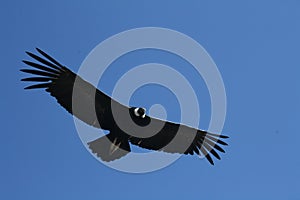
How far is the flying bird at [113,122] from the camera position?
18.0m

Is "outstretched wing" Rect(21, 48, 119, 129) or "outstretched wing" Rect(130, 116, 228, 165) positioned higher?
"outstretched wing" Rect(130, 116, 228, 165)

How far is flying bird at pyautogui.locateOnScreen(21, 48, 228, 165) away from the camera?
59.1 feet

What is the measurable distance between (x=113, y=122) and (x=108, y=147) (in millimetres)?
746

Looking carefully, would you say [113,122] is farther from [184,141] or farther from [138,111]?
[184,141]

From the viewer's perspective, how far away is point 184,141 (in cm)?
2062

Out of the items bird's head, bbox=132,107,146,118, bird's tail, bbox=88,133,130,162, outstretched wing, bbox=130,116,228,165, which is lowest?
bird's tail, bbox=88,133,130,162

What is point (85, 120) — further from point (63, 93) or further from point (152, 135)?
point (152, 135)

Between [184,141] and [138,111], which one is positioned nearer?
[138,111]

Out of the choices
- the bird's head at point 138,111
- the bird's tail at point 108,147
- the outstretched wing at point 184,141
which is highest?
the outstretched wing at point 184,141

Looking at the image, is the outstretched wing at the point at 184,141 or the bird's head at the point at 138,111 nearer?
the bird's head at the point at 138,111

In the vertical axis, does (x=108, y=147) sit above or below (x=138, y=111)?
below

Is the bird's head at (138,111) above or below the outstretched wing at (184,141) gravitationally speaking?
below

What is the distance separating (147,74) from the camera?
19031 millimetres

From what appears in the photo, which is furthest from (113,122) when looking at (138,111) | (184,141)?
(184,141)
